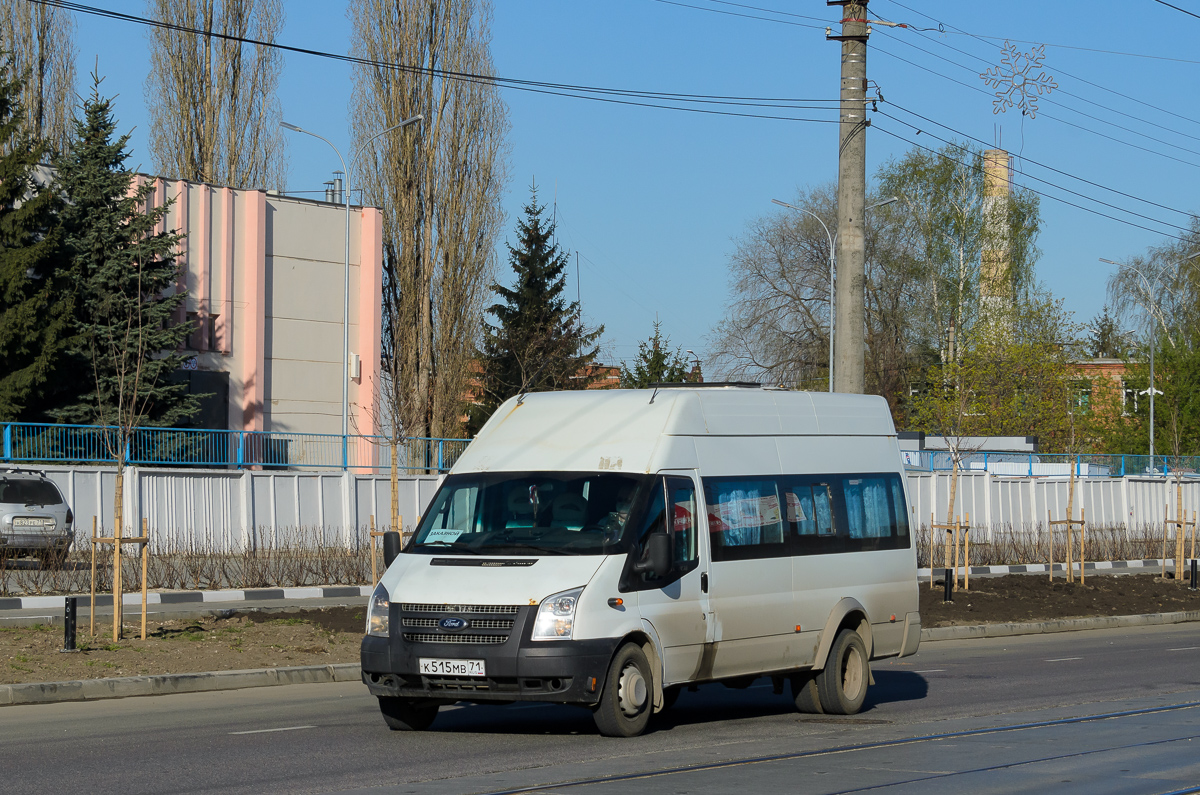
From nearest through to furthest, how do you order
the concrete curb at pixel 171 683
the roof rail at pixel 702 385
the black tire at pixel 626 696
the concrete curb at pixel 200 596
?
1. the black tire at pixel 626 696
2. the roof rail at pixel 702 385
3. the concrete curb at pixel 171 683
4. the concrete curb at pixel 200 596

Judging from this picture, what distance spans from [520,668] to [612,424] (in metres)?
2.10

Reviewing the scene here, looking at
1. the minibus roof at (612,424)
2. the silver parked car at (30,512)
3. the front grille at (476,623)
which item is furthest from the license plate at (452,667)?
the silver parked car at (30,512)

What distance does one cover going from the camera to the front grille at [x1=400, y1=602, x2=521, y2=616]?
9031mm

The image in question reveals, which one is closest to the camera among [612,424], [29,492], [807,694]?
[612,424]

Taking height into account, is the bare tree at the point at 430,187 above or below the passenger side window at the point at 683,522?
above

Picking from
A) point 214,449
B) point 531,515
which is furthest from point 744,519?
point 214,449

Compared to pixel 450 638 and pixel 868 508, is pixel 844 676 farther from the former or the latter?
pixel 450 638

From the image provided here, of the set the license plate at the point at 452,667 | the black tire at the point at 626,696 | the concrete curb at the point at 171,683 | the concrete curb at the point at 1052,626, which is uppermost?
the license plate at the point at 452,667

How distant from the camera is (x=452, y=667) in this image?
9094mm

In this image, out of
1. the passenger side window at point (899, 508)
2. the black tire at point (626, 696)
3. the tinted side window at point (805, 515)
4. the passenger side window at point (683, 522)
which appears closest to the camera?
the black tire at point (626, 696)

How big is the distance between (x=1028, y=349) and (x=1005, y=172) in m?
A: 11.7

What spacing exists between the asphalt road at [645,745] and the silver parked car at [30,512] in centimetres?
1238

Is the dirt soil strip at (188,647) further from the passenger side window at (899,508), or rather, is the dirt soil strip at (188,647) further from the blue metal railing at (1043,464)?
the blue metal railing at (1043,464)

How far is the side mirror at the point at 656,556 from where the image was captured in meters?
9.35
